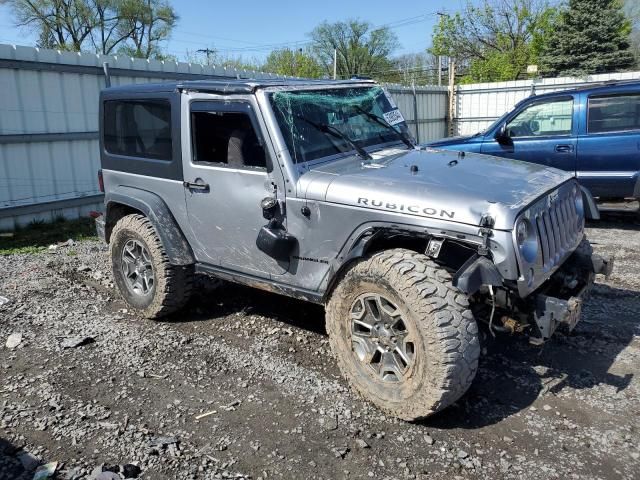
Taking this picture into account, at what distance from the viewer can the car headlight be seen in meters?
3.03

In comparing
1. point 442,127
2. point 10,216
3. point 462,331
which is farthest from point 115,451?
point 442,127

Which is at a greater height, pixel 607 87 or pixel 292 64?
pixel 292 64

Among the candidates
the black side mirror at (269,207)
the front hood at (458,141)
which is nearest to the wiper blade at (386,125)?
the black side mirror at (269,207)

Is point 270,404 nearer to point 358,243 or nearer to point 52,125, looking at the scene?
point 358,243

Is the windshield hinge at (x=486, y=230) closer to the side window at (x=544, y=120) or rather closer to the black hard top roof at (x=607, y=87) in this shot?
the side window at (x=544, y=120)

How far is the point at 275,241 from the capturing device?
3.77m

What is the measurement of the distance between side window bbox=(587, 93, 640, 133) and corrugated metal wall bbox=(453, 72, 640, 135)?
28.6ft

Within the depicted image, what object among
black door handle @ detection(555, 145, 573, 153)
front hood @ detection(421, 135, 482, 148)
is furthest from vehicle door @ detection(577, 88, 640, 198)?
front hood @ detection(421, 135, 482, 148)

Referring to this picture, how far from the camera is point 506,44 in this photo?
36500 millimetres

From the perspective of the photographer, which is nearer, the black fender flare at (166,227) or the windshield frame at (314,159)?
the windshield frame at (314,159)

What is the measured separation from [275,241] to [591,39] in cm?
3020

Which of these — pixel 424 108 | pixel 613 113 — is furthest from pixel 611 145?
pixel 424 108

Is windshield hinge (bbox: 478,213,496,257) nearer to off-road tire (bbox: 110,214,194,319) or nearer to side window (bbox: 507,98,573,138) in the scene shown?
off-road tire (bbox: 110,214,194,319)

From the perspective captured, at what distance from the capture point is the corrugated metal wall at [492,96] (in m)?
16.2
